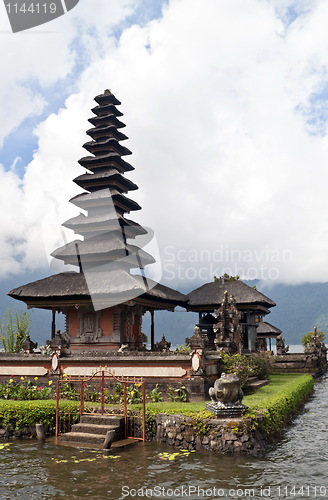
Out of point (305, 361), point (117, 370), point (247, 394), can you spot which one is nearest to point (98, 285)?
point (117, 370)

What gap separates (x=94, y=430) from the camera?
16.3 m

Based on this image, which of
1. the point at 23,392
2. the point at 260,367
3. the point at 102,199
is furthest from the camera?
the point at 102,199

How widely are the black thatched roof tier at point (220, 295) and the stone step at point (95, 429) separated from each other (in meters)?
19.8

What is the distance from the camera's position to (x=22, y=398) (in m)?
21.3

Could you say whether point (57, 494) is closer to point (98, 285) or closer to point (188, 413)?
point (188, 413)

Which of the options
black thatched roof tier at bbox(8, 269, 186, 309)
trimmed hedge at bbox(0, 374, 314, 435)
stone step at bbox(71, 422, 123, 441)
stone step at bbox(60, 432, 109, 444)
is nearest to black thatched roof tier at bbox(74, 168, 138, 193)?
black thatched roof tier at bbox(8, 269, 186, 309)

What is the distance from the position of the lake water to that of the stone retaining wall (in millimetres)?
413

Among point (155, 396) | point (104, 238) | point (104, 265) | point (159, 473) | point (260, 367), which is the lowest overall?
point (159, 473)

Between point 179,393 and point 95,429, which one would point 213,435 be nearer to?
point 95,429

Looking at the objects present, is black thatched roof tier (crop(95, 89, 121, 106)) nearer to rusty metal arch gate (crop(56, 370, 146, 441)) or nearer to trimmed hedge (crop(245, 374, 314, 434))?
rusty metal arch gate (crop(56, 370, 146, 441))

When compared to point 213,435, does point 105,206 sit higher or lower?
higher

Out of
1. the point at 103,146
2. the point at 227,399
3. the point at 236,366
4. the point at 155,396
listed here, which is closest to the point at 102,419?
the point at 155,396

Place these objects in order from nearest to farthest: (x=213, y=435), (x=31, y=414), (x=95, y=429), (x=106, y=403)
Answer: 1. (x=213, y=435)
2. (x=95, y=429)
3. (x=31, y=414)
4. (x=106, y=403)

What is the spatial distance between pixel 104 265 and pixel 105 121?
1273cm
